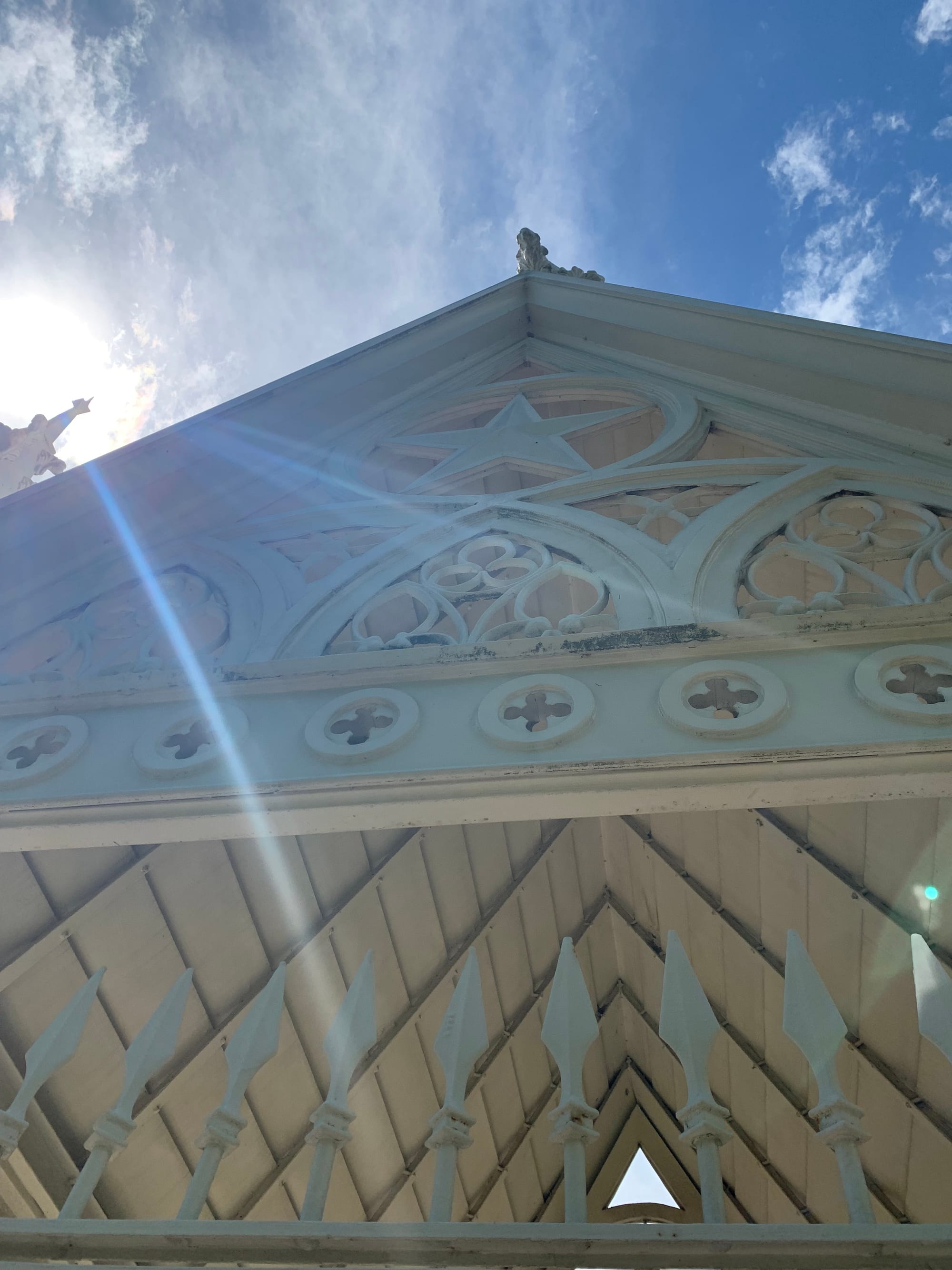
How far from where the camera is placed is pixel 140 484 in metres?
3.58

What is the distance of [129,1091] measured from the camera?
1.52 metres

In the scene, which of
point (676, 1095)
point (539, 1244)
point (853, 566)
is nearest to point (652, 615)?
point (853, 566)

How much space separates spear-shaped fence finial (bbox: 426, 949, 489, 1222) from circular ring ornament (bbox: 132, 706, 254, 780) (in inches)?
27.7

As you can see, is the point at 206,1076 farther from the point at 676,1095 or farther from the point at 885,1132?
the point at 676,1095

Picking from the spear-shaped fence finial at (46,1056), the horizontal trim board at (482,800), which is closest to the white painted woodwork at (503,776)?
the horizontal trim board at (482,800)

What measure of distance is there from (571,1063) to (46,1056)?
993mm

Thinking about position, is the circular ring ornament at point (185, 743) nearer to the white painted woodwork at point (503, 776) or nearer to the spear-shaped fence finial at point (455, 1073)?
the white painted woodwork at point (503, 776)

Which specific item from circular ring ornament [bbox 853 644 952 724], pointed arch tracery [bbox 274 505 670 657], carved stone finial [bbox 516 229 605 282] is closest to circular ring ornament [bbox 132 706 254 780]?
pointed arch tracery [bbox 274 505 670 657]

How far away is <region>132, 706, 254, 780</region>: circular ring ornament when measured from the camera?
1.85 meters

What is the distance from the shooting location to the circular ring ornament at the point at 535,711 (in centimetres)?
174

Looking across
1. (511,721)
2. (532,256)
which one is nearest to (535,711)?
(511,721)

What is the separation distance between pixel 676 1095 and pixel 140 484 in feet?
16.4

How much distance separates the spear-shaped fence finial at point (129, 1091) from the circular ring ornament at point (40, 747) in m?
0.55

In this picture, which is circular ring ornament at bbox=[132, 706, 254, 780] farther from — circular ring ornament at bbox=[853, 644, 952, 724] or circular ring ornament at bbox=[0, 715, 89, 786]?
circular ring ornament at bbox=[853, 644, 952, 724]
